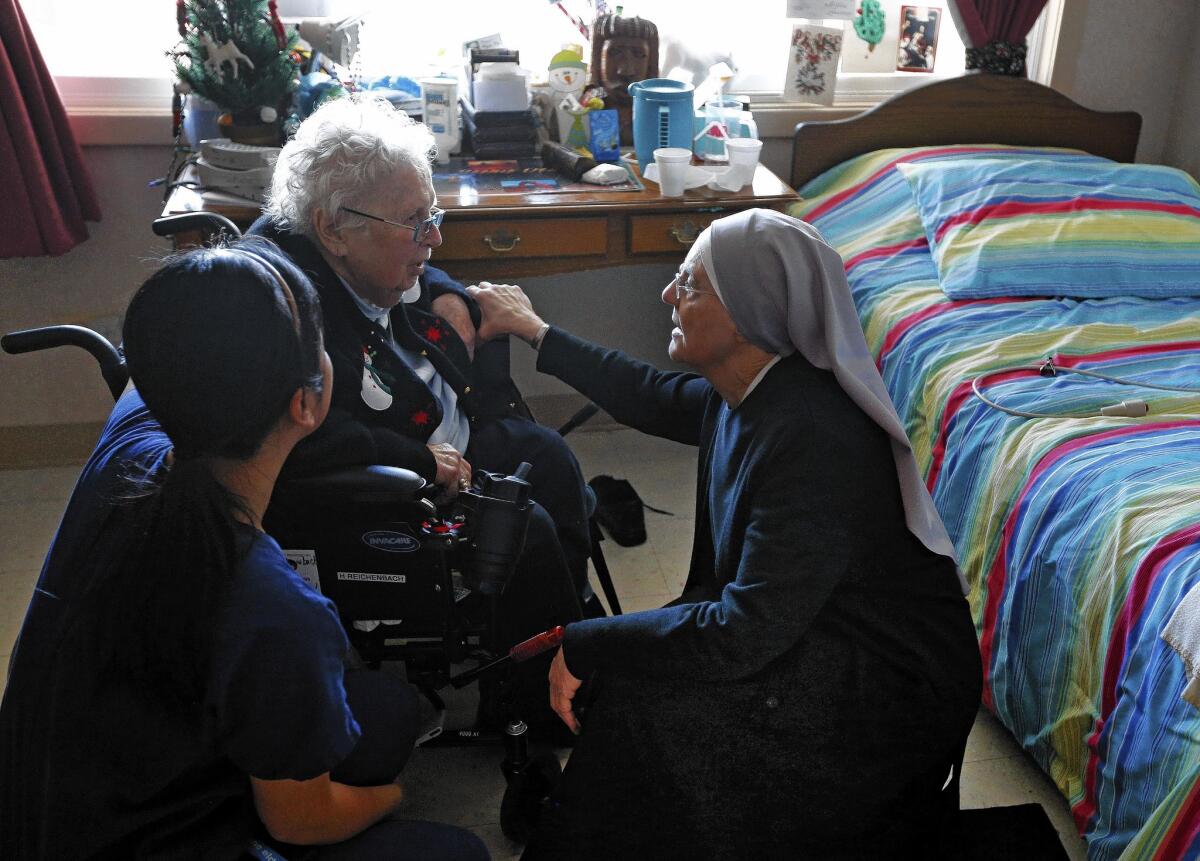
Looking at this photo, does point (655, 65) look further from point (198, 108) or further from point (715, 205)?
point (198, 108)

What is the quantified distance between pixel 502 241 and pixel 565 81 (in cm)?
57

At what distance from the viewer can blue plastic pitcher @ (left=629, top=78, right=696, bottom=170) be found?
101 inches

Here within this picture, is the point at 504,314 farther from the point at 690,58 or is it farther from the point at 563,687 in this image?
the point at 690,58

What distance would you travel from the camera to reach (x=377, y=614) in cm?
164

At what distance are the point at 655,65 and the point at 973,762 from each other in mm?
1866

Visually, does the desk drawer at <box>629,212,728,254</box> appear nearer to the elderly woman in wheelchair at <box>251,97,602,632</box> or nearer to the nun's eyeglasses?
the elderly woman in wheelchair at <box>251,97,602,632</box>

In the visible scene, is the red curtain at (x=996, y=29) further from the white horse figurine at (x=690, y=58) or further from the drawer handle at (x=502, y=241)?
the drawer handle at (x=502, y=241)

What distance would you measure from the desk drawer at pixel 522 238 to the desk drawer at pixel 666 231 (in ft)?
0.25

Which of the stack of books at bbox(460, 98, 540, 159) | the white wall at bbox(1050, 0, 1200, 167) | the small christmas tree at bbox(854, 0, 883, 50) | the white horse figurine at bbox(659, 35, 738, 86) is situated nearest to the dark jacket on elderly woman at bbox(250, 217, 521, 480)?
the stack of books at bbox(460, 98, 540, 159)

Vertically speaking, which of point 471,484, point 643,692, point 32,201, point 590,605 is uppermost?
point 32,201

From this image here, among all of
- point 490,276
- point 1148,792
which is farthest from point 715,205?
point 1148,792

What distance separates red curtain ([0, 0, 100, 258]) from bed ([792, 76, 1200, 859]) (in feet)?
6.30

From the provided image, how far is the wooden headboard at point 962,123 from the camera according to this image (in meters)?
2.99

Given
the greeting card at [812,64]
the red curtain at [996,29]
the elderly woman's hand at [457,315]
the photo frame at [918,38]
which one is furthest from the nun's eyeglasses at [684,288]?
the photo frame at [918,38]
